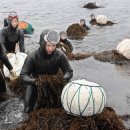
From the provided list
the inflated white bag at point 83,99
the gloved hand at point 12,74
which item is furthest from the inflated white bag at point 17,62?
the inflated white bag at point 83,99

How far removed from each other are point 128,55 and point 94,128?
329 inches

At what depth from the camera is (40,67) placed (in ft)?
27.5

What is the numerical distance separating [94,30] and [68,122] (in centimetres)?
1844

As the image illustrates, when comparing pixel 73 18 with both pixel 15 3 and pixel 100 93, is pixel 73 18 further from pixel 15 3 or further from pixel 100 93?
pixel 100 93

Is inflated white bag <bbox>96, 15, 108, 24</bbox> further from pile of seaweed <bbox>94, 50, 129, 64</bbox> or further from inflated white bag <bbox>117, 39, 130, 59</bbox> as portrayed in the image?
inflated white bag <bbox>117, 39, 130, 59</bbox>

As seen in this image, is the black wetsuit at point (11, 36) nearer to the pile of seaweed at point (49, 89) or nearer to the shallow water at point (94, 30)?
the shallow water at point (94, 30)

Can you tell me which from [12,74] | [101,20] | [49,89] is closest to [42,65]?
[49,89]

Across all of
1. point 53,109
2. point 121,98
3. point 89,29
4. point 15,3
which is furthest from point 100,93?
point 15,3

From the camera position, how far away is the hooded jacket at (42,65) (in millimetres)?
8172

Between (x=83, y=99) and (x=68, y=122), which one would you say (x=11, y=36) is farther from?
(x=83, y=99)

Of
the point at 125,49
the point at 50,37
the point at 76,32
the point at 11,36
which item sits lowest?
the point at 76,32

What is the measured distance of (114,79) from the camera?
1278cm

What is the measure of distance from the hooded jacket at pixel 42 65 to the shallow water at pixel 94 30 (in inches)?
90.1

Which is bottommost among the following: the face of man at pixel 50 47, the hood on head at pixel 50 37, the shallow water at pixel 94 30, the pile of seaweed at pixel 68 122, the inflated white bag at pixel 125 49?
the shallow water at pixel 94 30
